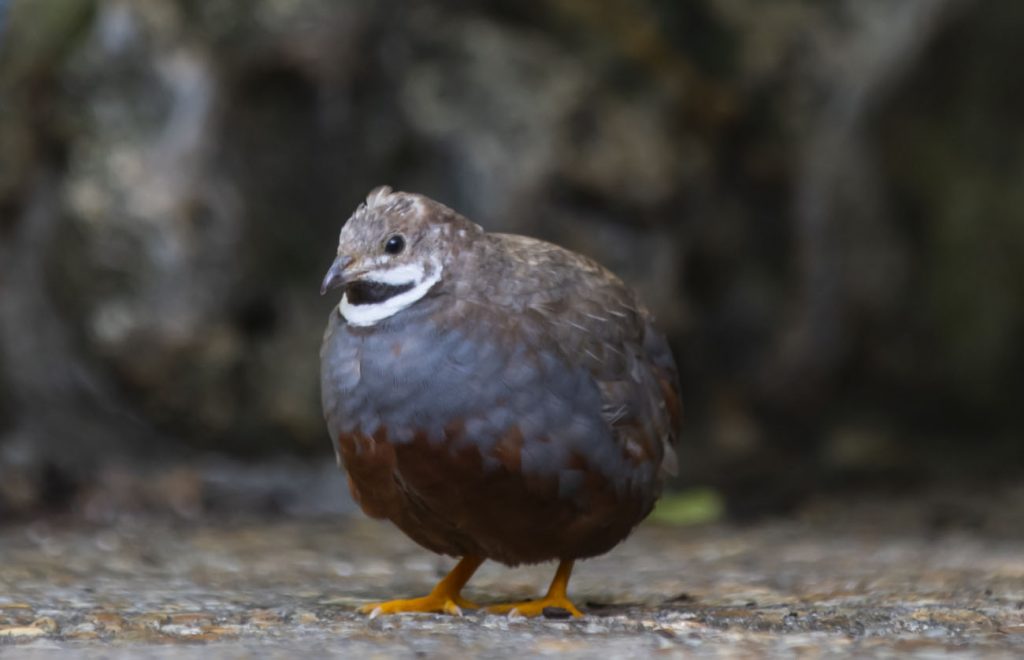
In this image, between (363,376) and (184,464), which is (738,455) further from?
(363,376)

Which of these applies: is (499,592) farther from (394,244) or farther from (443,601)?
(394,244)

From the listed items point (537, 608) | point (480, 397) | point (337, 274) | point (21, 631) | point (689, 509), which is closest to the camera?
point (21, 631)

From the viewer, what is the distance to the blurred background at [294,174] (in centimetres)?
659

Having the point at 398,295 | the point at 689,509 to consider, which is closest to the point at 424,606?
the point at 398,295

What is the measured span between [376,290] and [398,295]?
59 mm

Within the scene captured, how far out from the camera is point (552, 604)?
13.4 feet

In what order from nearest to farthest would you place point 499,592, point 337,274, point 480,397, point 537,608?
point 480,397, point 337,274, point 537,608, point 499,592

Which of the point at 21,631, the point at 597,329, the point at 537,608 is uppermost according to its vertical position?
the point at 597,329

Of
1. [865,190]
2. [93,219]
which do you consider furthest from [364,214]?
[865,190]

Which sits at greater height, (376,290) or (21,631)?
(376,290)

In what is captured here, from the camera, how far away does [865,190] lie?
820cm

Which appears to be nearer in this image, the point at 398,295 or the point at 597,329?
the point at 398,295

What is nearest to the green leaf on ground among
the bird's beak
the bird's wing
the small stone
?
the bird's wing

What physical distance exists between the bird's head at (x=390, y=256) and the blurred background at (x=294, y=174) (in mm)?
2730
